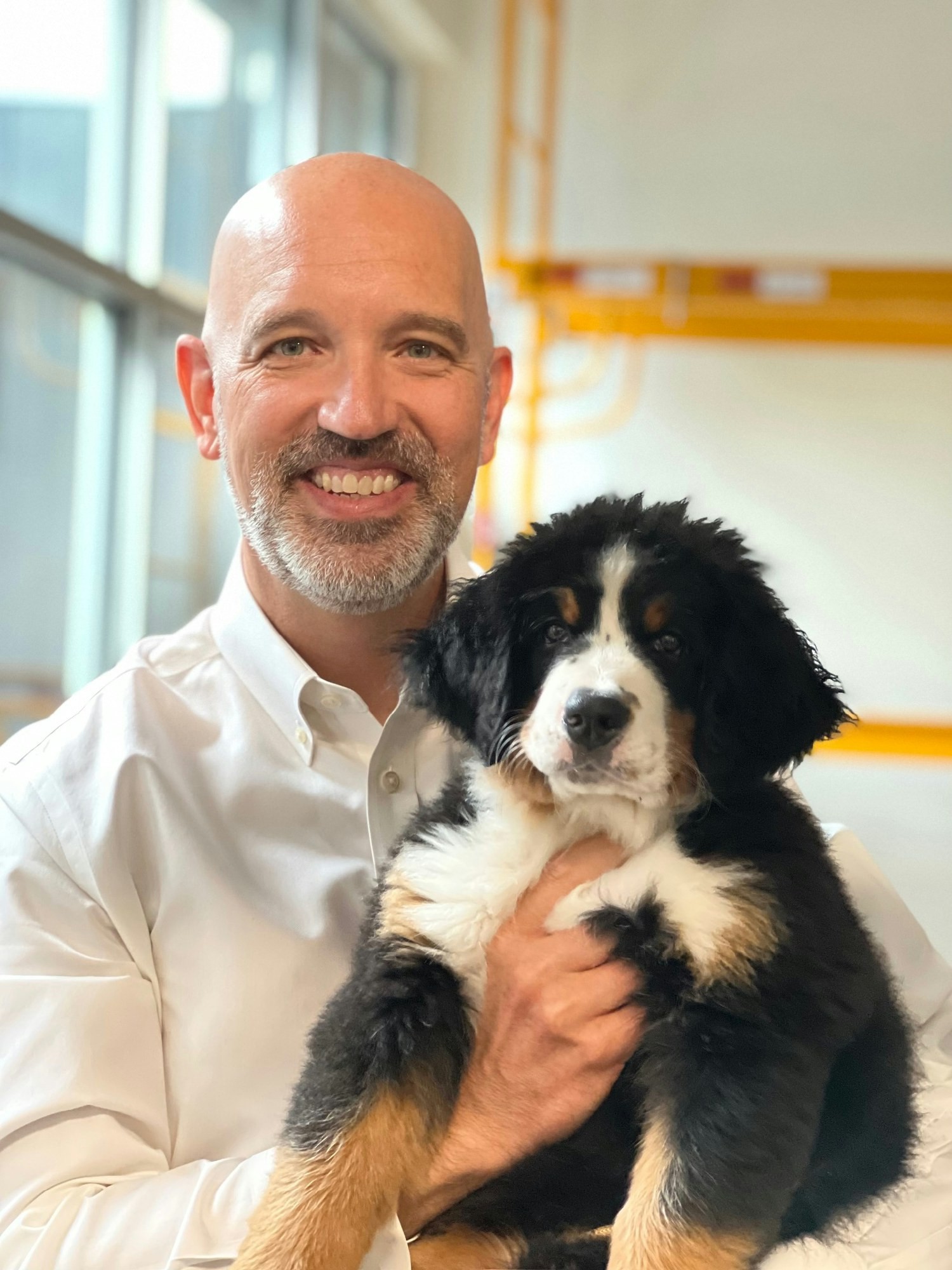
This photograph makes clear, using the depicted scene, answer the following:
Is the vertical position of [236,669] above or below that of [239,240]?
below

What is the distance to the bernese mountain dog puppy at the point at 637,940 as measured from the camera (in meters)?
1.46

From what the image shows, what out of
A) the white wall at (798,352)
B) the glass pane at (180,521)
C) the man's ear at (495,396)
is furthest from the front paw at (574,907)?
the white wall at (798,352)

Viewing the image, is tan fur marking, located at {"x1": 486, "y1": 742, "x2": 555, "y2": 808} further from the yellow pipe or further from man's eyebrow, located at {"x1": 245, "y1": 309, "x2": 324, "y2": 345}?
the yellow pipe

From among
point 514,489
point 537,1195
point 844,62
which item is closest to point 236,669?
point 537,1195

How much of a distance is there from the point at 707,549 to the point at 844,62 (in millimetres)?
5629

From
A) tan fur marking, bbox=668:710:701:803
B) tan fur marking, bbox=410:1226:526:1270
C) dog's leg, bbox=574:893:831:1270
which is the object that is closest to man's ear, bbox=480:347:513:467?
tan fur marking, bbox=668:710:701:803

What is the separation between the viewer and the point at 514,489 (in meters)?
6.85

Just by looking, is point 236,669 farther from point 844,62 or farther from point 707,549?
point 844,62

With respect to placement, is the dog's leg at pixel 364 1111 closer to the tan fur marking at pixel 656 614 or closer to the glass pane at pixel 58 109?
the tan fur marking at pixel 656 614

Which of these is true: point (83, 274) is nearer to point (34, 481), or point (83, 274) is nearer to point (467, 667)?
point (34, 481)

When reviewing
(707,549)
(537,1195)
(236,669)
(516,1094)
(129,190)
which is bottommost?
(537,1195)

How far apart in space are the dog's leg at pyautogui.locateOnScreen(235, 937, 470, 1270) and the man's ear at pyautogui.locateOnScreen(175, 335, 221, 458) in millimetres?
987

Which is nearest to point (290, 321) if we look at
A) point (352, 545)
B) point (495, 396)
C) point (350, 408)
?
point (350, 408)

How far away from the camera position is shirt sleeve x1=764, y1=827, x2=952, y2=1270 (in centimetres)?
163
